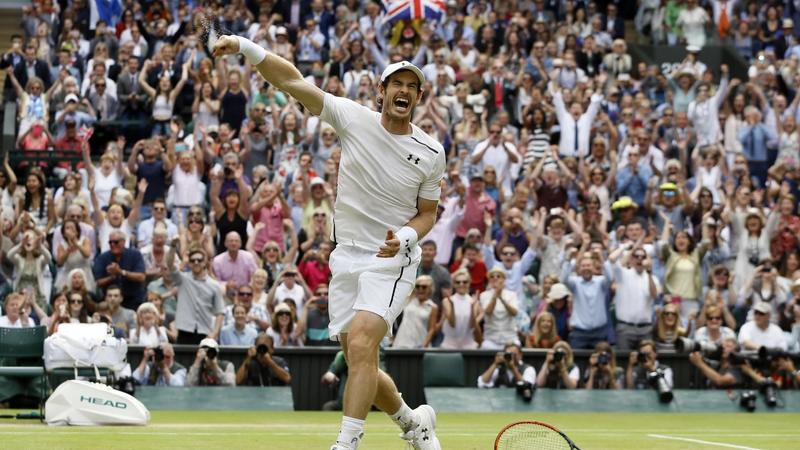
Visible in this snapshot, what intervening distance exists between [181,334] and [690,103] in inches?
405

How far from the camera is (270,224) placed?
64.7 ft

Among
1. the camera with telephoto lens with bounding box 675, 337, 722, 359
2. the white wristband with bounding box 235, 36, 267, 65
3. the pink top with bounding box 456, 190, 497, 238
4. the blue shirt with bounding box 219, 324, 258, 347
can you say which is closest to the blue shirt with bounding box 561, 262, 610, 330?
the camera with telephoto lens with bounding box 675, 337, 722, 359

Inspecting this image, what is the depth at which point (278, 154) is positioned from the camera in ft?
70.9

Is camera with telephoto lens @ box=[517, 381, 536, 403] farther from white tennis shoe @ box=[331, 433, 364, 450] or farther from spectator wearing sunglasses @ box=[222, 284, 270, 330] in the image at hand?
white tennis shoe @ box=[331, 433, 364, 450]

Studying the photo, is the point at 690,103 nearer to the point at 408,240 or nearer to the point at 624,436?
the point at 624,436

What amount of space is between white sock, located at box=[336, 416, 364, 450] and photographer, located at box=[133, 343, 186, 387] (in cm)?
879

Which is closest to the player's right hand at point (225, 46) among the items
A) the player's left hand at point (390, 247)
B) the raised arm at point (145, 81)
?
the player's left hand at point (390, 247)

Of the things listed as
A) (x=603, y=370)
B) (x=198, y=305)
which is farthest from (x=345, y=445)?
(x=603, y=370)

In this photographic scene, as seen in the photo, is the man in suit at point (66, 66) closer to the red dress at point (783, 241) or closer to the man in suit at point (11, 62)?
the man in suit at point (11, 62)

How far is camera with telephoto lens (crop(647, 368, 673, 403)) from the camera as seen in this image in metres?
17.7

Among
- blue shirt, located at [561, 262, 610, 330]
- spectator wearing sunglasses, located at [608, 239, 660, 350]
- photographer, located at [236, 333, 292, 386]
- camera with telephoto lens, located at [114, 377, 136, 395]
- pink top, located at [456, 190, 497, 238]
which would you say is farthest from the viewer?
pink top, located at [456, 190, 497, 238]

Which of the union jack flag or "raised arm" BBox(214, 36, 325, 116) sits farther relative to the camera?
the union jack flag

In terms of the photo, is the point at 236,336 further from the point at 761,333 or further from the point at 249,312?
the point at 761,333

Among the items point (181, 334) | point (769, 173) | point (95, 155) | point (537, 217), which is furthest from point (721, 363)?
point (95, 155)
